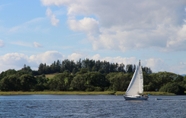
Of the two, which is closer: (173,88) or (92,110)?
(92,110)

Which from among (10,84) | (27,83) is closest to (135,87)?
(27,83)

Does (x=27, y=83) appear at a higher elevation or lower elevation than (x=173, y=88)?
higher

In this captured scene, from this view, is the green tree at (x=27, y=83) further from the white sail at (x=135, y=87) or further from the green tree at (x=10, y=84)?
the white sail at (x=135, y=87)

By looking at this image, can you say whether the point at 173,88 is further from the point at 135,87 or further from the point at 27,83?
the point at 27,83

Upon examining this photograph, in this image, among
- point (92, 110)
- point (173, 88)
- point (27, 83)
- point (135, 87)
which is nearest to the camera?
point (92, 110)

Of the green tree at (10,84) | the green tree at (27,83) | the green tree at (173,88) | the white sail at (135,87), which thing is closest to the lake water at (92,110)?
Answer: the white sail at (135,87)

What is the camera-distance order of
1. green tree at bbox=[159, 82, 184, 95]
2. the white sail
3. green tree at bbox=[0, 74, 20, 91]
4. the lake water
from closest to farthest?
the lake water
the white sail
green tree at bbox=[159, 82, 184, 95]
green tree at bbox=[0, 74, 20, 91]

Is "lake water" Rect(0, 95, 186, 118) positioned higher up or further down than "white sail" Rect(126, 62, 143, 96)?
further down

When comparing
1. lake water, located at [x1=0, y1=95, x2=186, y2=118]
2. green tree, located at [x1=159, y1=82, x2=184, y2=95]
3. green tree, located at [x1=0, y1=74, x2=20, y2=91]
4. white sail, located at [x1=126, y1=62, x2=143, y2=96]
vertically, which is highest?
green tree, located at [x1=0, y1=74, x2=20, y2=91]

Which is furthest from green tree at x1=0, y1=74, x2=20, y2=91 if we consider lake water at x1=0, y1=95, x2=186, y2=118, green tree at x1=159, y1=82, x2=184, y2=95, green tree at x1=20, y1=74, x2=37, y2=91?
lake water at x1=0, y1=95, x2=186, y2=118

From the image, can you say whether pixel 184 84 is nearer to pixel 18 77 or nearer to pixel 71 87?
pixel 71 87

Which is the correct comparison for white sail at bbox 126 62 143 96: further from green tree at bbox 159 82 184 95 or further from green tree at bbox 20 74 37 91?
green tree at bbox 20 74 37 91

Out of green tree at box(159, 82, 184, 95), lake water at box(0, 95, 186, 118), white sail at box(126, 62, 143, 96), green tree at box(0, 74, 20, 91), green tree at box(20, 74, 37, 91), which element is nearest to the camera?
lake water at box(0, 95, 186, 118)

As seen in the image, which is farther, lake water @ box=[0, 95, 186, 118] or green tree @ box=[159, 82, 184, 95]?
green tree @ box=[159, 82, 184, 95]
